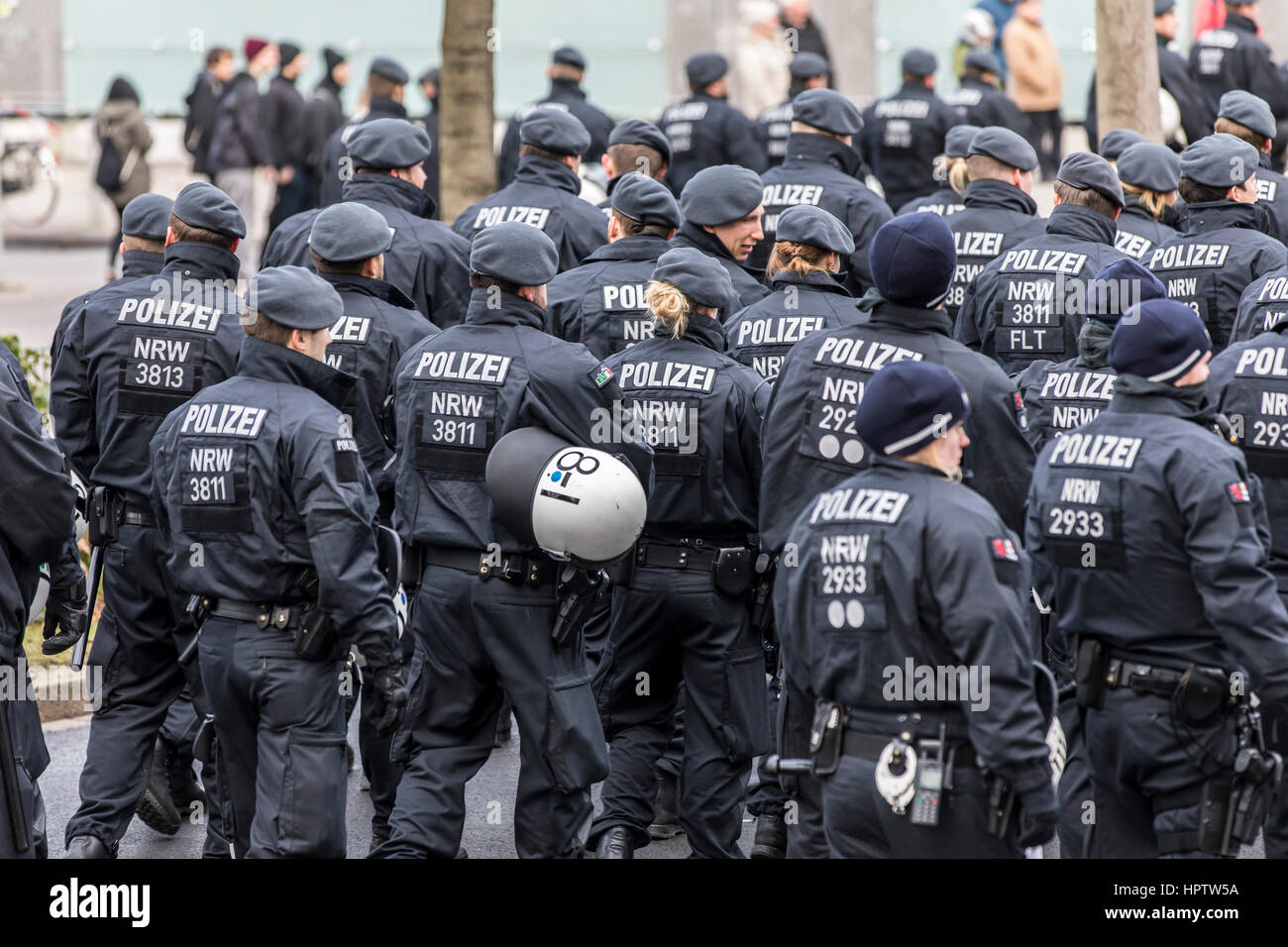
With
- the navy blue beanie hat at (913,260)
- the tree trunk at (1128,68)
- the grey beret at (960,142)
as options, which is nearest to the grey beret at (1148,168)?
the grey beret at (960,142)

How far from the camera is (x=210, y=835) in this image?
7.02 meters

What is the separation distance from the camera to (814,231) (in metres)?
7.38

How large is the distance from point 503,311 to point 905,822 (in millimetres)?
2531

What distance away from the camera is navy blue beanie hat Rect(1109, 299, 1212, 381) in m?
5.57

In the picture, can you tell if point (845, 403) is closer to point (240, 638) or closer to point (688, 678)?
point (688, 678)

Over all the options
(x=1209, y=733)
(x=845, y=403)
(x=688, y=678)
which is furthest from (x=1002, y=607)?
(x=688, y=678)

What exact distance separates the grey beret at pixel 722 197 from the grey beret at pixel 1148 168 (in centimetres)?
220

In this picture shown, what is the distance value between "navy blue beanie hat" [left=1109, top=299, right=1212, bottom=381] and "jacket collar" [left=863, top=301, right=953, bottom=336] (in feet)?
2.36

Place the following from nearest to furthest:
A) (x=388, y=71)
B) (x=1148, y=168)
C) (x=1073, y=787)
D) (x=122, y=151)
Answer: (x=1073, y=787)
(x=1148, y=168)
(x=388, y=71)
(x=122, y=151)

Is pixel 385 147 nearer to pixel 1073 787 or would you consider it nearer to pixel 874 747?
pixel 1073 787

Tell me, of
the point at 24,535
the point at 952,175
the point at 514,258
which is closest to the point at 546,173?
the point at 952,175

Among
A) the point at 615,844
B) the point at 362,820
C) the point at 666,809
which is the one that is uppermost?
the point at 615,844

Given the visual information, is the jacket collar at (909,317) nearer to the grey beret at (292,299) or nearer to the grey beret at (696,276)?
the grey beret at (696,276)
